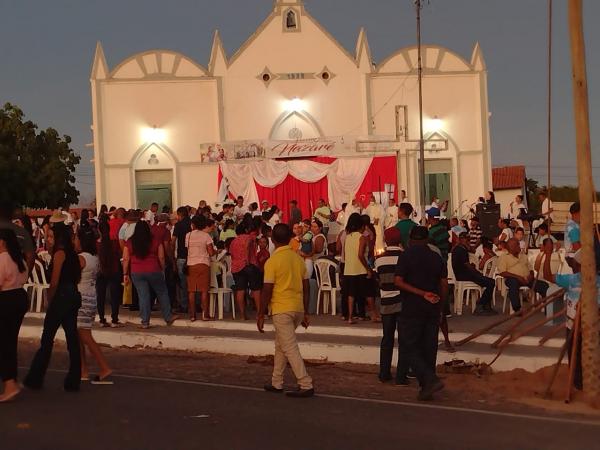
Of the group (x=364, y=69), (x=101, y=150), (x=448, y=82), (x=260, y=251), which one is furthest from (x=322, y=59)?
(x=260, y=251)

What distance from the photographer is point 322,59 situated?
3634 cm

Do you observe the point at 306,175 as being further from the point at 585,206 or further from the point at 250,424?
the point at 250,424

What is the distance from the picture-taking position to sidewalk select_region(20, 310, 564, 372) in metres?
12.7

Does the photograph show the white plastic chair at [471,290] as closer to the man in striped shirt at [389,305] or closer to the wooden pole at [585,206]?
the man in striped shirt at [389,305]

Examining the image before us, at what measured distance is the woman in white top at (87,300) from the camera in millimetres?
11172

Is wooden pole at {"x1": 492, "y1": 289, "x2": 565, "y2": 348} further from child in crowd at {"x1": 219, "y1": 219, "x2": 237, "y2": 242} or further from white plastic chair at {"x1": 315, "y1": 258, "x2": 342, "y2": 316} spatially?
child in crowd at {"x1": 219, "y1": 219, "x2": 237, "y2": 242}

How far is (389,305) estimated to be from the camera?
11.6 m

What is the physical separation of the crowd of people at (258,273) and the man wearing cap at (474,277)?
0.07 ft

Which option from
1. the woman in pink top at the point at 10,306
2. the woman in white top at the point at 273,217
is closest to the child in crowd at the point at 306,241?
the woman in white top at the point at 273,217

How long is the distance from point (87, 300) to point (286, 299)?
243cm

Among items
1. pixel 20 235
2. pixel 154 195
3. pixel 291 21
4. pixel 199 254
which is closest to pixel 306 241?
pixel 199 254

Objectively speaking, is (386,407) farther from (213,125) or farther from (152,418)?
(213,125)

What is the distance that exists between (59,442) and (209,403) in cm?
225

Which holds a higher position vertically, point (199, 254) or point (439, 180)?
point (439, 180)
